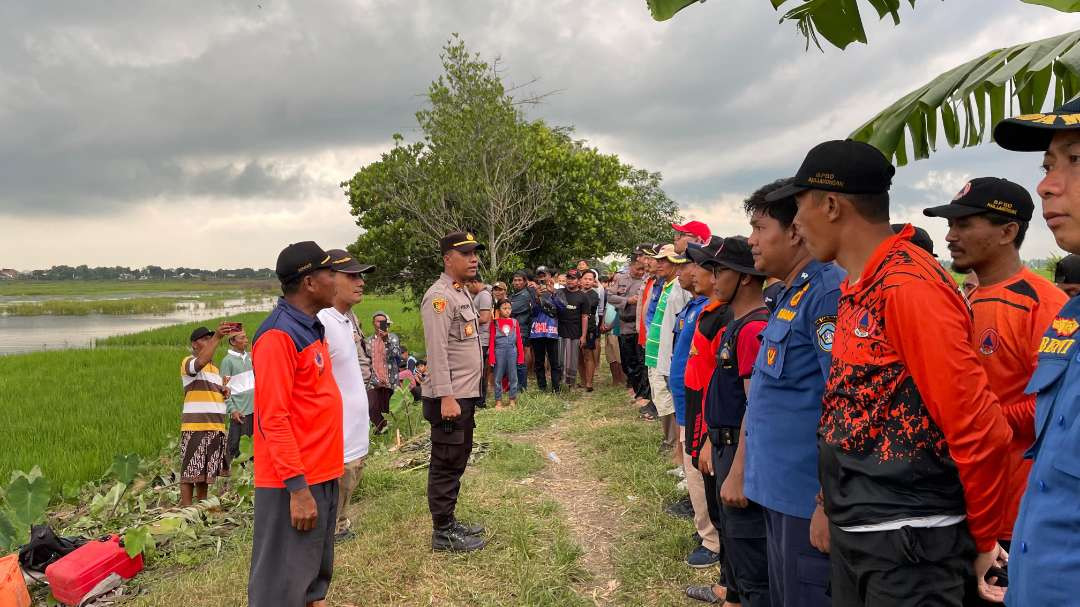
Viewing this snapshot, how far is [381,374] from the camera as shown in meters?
7.31

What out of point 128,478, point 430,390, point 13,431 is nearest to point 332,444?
point 430,390

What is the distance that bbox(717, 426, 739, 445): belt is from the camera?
8.89ft

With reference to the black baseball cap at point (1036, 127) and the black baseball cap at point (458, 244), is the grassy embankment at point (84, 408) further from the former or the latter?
the black baseball cap at point (1036, 127)

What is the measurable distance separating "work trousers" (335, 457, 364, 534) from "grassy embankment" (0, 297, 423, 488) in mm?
4466

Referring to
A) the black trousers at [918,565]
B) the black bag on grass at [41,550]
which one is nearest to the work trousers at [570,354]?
the black bag on grass at [41,550]

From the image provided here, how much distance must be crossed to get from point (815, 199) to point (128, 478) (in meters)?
6.46

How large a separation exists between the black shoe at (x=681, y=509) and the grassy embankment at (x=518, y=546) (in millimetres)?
95

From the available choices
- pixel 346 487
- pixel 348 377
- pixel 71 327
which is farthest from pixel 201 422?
pixel 71 327

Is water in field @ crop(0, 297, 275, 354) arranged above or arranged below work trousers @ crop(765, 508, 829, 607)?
below

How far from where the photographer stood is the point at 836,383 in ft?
5.53

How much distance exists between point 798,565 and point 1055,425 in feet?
3.29

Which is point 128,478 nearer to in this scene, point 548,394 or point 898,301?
point 548,394

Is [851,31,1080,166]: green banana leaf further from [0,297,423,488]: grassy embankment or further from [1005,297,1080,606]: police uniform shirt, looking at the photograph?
[0,297,423,488]: grassy embankment

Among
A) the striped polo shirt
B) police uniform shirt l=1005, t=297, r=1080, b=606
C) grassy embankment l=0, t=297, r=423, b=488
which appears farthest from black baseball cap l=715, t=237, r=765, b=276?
grassy embankment l=0, t=297, r=423, b=488
